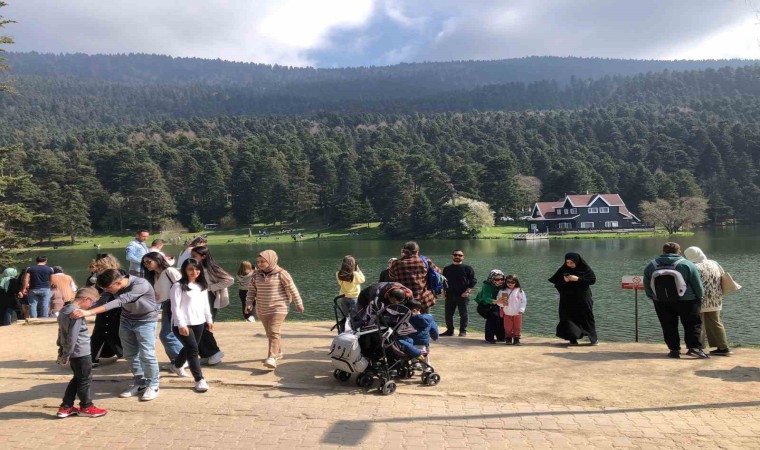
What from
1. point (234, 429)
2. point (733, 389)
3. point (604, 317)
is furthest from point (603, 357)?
point (604, 317)

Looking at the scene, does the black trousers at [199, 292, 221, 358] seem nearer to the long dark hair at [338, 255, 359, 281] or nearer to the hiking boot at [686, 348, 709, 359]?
the long dark hair at [338, 255, 359, 281]

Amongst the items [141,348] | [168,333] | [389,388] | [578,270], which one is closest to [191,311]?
[141,348]

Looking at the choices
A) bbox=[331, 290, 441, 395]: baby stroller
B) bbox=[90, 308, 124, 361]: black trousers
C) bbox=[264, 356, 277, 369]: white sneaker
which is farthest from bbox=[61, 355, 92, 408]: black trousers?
bbox=[331, 290, 441, 395]: baby stroller

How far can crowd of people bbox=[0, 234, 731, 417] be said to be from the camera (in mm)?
5738

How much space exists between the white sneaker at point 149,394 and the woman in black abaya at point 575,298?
20.5ft

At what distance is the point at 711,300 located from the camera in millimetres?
7672

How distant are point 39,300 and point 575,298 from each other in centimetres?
1205

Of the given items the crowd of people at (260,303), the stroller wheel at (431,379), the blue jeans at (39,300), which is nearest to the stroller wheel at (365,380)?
the crowd of people at (260,303)

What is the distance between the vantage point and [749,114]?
149 metres

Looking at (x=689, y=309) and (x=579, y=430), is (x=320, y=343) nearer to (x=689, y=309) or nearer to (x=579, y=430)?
(x=579, y=430)

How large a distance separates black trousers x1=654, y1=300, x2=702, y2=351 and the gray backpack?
0.55 feet

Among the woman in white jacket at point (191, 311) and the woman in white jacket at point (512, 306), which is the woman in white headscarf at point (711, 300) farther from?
the woman in white jacket at point (191, 311)

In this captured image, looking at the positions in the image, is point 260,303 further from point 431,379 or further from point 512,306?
point 512,306

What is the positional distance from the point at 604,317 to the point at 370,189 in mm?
76627
